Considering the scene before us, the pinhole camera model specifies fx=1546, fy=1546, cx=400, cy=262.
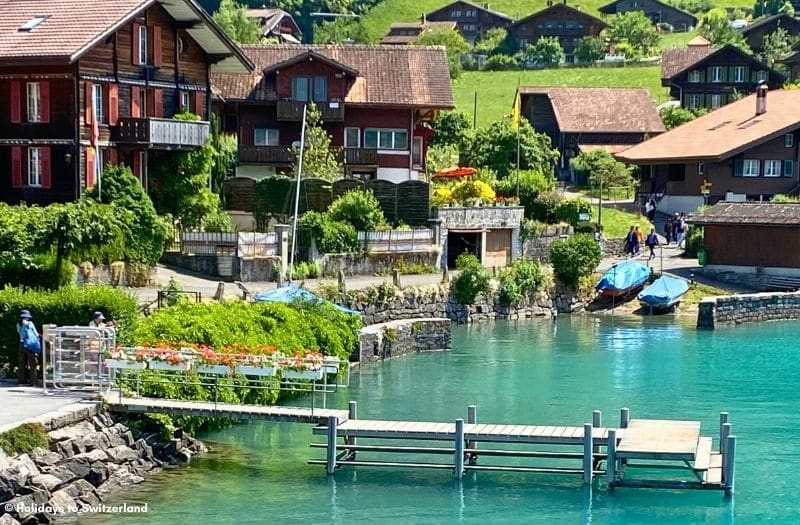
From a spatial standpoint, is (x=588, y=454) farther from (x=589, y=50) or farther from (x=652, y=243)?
(x=589, y=50)

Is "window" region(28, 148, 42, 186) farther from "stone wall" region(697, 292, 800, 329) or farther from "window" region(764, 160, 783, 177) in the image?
"window" region(764, 160, 783, 177)

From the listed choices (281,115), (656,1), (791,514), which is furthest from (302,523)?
(656,1)

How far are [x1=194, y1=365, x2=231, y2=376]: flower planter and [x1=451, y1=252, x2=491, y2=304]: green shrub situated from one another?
26.8m

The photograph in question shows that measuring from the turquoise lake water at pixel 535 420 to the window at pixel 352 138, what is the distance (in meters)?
17.6

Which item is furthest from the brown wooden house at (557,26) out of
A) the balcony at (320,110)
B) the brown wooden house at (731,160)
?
the balcony at (320,110)

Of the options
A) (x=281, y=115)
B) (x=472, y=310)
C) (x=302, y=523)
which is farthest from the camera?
(x=281, y=115)

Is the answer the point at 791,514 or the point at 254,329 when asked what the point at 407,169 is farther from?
the point at 791,514

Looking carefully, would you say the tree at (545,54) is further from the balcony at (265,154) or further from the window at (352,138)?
the balcony at (265,154)

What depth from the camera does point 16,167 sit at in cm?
5734

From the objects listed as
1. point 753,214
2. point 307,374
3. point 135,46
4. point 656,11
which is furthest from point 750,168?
point 656,11

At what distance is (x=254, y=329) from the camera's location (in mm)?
44000

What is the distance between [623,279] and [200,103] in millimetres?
19805

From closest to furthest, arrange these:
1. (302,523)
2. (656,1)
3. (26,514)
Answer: (26,514) → (302,523) → (656,1)

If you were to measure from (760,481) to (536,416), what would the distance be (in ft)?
27.0
